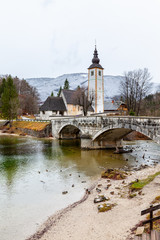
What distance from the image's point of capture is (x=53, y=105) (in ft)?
196

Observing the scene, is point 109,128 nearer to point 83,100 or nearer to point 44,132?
point 44,132

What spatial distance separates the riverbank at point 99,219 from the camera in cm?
923

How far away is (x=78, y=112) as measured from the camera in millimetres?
64125

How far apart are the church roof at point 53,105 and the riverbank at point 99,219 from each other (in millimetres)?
46610

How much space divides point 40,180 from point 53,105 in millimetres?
43019

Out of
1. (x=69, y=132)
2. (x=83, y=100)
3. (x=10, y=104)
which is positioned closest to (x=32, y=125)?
(x=69, y=132)

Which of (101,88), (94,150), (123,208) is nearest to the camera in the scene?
(123,208)

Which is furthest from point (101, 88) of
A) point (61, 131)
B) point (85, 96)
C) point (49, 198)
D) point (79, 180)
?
point (49, 198)

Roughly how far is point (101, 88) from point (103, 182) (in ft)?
152

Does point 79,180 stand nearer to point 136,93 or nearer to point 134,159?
point 134,159

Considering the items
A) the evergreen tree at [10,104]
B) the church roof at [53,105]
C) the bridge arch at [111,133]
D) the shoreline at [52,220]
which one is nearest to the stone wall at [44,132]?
the church roof at [53,105]

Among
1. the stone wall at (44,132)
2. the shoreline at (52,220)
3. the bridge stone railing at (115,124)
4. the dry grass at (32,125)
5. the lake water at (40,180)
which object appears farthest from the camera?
the dry grass at (32,125)

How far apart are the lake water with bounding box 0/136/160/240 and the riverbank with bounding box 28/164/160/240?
897 millimetres

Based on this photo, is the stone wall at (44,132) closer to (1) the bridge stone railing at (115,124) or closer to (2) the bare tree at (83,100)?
(1) the bridge stone railing at (115,124)
